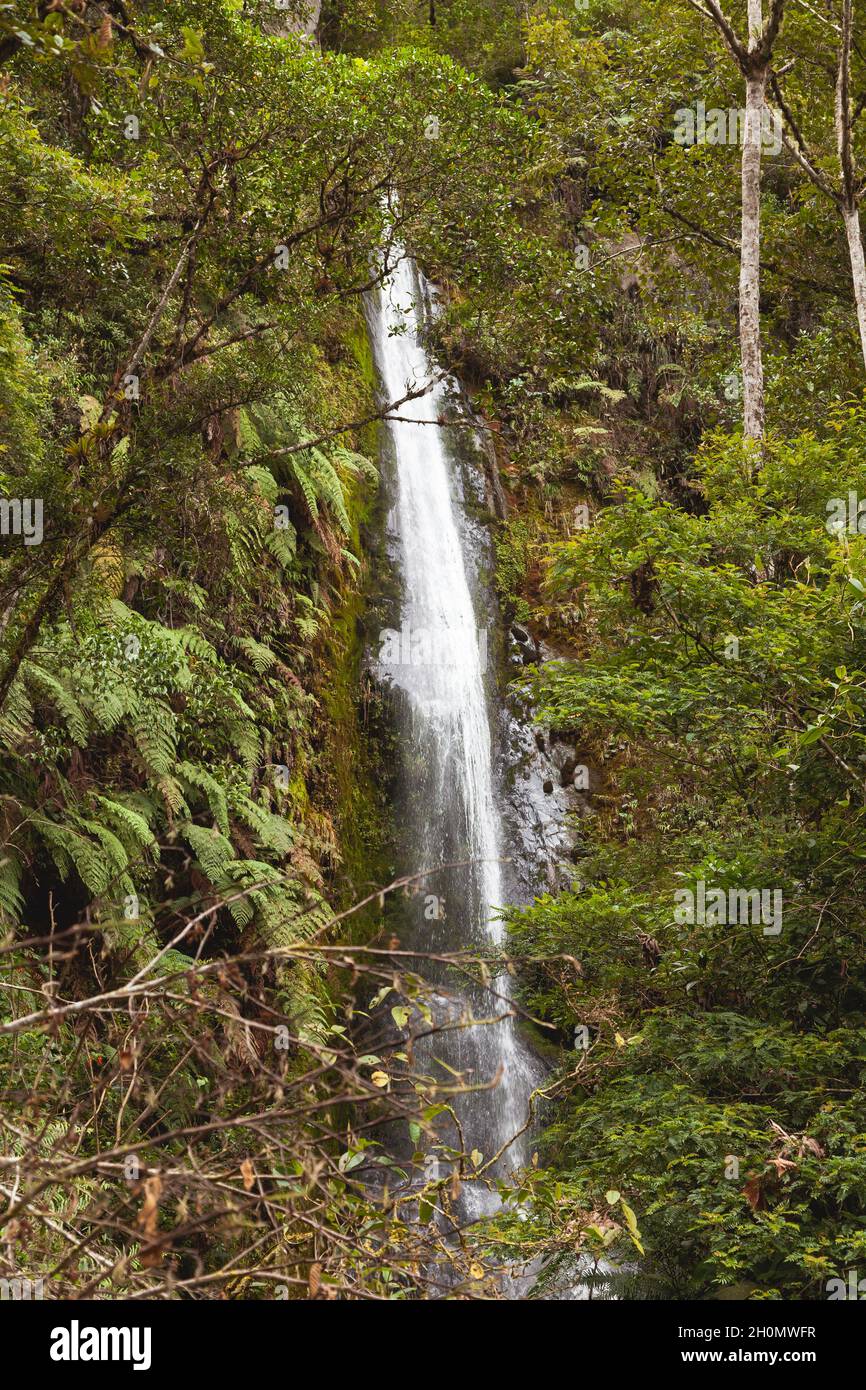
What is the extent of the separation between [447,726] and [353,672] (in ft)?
4.57

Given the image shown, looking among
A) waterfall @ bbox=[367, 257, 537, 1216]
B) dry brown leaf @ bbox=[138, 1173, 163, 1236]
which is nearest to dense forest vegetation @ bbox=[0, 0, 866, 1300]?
dry brown leaf @ bbox=[138, 1173, 163, 1236]

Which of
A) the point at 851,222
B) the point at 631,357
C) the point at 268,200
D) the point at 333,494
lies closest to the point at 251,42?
the point at 268,200

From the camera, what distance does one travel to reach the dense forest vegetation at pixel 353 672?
5.01 m

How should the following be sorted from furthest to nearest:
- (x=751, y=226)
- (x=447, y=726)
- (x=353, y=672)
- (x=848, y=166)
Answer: (x=447, y=726) → (x=353, y=672) → (x=751, y=226) → (x=848, y=166)

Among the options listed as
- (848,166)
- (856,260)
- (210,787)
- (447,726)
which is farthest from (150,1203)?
(447,726)

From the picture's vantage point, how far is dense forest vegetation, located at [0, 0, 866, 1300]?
197 inches

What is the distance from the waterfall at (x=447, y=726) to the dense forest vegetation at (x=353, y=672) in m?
0.57

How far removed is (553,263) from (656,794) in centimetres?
693

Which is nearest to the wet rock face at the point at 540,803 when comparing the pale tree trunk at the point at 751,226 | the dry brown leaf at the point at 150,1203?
the pale tree trunk at the point at 751,226

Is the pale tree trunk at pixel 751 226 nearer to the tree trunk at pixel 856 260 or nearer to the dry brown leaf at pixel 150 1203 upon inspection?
the tree trunk at pixel 856 260

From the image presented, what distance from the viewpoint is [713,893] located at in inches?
275

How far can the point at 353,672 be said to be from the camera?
1345 centimetres

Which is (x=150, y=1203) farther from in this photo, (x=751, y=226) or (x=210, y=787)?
(x=751, y=226)
